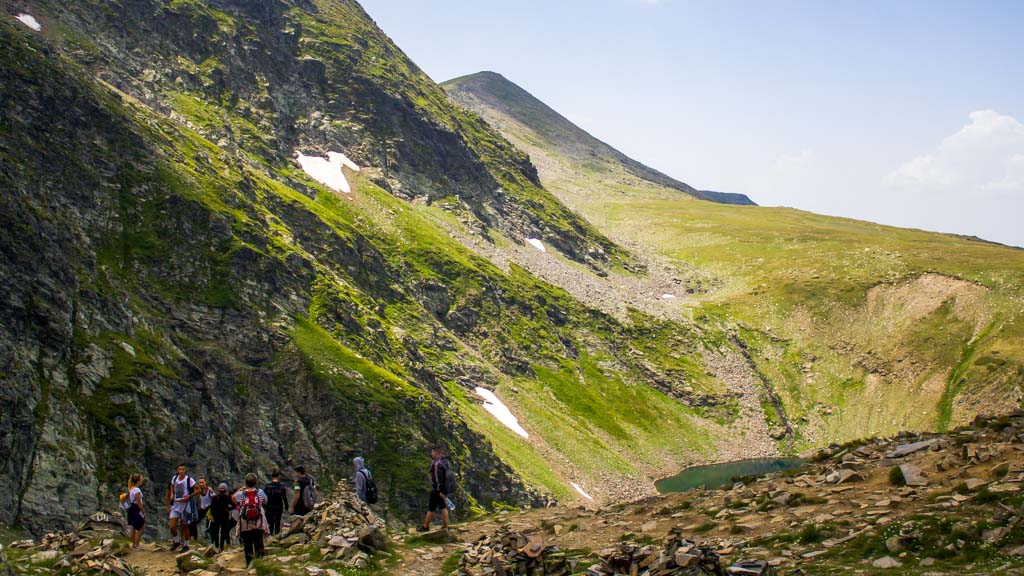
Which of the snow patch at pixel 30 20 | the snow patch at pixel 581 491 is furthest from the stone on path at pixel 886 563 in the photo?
the snow patch at pixel 30 20

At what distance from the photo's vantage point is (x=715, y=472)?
13788 centimetres

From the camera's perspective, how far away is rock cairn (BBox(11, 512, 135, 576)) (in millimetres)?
27062

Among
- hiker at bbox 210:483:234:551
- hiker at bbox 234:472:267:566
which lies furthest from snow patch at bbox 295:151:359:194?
hiker at bbox 234:472:267:566

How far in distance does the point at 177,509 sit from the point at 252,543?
5.88m

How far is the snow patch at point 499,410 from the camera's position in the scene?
4921 inches

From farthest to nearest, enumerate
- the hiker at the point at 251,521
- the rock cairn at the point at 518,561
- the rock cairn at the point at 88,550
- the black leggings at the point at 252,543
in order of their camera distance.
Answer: the black leggings at the point at 252,543, the hiker at the point at 251,521, the rock cairn at the point at 88,550, the rock cairn at the point at 518,561

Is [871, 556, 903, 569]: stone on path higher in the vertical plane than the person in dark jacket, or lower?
higher

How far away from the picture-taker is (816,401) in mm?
173750

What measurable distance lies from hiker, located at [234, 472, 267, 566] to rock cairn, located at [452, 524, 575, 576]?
25.6 feet

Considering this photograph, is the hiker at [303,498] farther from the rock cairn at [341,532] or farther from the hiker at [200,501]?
the hiker at [200,501]

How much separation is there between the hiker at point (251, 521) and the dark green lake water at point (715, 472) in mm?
100097

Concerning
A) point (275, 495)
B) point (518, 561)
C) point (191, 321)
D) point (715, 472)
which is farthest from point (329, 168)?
point (518, 561)

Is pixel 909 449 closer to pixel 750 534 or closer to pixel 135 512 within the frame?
pixel 750 534

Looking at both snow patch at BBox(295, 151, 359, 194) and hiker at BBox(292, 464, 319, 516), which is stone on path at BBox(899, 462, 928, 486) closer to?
hiker at BBox(292, 464, 319, 516)
